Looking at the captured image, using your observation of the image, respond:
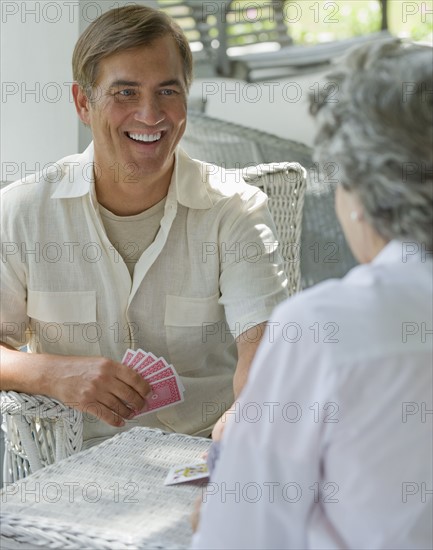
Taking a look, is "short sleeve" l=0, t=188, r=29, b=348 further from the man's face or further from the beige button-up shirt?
the man's face

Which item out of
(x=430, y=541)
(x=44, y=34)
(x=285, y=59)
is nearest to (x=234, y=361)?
(x=430, y=541)

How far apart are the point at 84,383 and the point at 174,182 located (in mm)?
564

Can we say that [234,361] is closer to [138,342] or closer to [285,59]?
[138,342]

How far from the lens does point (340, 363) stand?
120 centimetres

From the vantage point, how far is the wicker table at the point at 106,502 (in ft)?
5.50

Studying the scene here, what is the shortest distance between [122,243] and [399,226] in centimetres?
131

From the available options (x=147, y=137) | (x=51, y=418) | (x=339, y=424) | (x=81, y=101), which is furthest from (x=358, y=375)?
(x=81, y=101)

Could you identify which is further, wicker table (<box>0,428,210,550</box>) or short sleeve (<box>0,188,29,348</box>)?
short sleeve (<box>0,188,29,348</box>)

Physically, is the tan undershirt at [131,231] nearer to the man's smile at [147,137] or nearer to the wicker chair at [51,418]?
the man's smile at [147,137]

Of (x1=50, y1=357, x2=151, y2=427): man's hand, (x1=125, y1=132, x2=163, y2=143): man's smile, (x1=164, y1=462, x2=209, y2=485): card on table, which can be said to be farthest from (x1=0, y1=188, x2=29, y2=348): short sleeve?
(x1=164, y1=462, x2=209, y2=485): card on table

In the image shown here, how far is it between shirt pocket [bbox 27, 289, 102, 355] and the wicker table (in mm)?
392

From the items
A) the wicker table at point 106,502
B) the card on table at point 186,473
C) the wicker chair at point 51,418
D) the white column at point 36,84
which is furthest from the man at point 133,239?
the white column at point 36,84

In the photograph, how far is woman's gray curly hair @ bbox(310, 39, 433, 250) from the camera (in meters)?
1.22

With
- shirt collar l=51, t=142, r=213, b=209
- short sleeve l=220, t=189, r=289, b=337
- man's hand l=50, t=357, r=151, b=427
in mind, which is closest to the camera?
man's hand l=50, t=357, r=151, b=427
